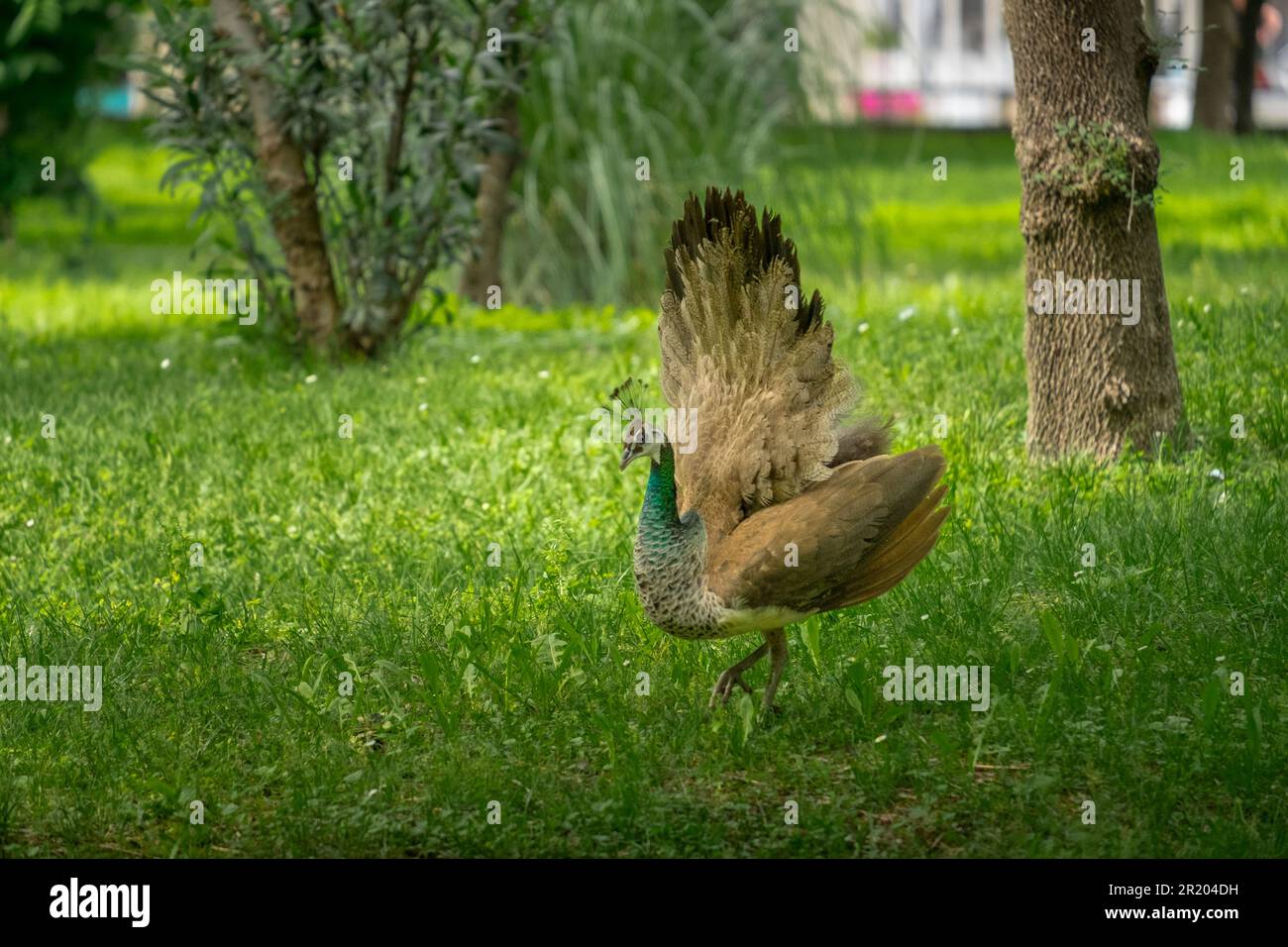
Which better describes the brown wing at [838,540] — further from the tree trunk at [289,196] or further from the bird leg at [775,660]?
the tree trunk at [289,196]

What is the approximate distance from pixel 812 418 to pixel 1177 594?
150 cm

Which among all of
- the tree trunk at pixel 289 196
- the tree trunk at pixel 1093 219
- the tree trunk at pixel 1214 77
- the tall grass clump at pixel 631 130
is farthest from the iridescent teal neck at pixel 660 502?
the tree trunk at pixel 1214 77

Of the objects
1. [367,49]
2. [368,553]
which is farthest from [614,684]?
[367,49]

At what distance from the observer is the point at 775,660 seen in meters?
4.92

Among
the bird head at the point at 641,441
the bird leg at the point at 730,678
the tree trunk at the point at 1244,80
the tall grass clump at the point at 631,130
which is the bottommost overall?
the bird leg at the point at 730,678

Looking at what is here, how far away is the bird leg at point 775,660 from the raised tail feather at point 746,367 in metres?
0.36

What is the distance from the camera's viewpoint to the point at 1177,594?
18.2 feet

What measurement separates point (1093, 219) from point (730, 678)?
294 centimetres

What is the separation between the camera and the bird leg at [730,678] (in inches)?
195

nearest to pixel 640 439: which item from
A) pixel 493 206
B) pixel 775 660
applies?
pixel 775 660

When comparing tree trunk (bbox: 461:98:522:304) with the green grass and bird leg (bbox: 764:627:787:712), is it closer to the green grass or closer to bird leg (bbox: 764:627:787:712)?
the green grass
